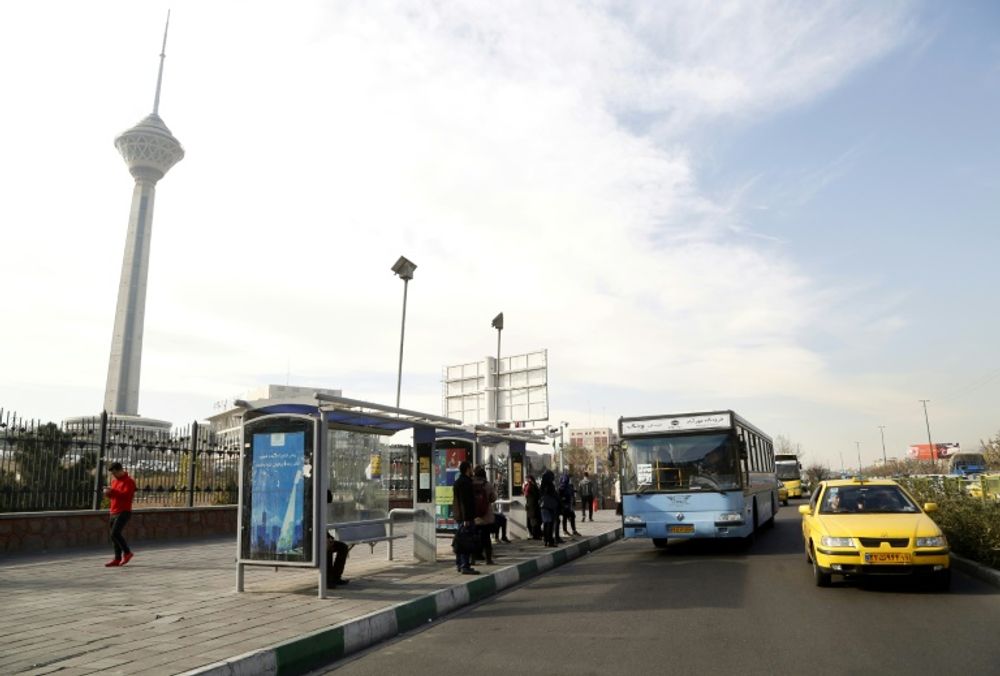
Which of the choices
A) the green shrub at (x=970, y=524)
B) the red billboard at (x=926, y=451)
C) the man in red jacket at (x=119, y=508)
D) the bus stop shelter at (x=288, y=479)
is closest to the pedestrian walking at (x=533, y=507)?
the bus stop shelter at (x=288, y=479)

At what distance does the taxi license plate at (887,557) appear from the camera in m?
8.69

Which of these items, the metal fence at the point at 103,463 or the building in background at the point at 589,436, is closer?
the metal fence at the point at 103,463

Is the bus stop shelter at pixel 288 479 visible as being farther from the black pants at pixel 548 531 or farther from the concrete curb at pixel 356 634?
the black pants at pixel 548 531

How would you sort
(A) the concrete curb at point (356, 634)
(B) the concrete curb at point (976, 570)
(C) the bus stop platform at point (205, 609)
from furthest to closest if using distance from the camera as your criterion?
(B) the concrete curb at point (976, 570)
(C) the bus stop platform at point (205, 609)
(A) the concrete curb at point (356, 634)

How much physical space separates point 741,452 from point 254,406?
1022 cm

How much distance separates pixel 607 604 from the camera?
895cm

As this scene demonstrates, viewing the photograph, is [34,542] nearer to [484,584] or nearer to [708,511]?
[484,584]

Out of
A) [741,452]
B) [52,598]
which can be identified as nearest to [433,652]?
[52,598]

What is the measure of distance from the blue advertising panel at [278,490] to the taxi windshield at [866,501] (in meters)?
7.72

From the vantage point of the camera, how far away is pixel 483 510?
1260 centimetres

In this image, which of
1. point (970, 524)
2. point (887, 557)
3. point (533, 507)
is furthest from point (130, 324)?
point (887, 557)

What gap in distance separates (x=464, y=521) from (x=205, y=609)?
451 centimetres

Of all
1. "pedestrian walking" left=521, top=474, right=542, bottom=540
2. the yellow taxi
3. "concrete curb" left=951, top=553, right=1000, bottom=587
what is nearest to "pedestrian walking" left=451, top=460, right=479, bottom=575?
"pedestrian walking" left=521, top=474, right=542, bottom=540

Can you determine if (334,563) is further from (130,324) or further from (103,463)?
(130,324)
